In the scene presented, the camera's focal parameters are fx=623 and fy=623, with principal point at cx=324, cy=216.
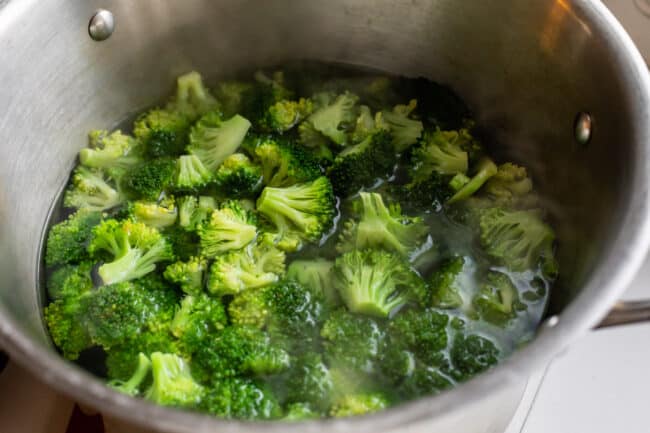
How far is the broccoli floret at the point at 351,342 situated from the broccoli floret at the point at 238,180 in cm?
42

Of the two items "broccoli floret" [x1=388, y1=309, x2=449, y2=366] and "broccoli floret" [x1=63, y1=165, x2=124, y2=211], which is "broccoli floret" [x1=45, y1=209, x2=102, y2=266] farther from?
"broccoli floret" [x1=388, y1=309, x2=449, y2=366]

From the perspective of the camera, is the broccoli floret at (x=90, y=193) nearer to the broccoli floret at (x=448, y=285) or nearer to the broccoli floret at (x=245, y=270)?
the broccoli floret at (x=245, y=270)

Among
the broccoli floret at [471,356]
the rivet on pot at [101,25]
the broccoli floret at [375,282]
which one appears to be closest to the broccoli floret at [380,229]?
the broccoli floret at [375,282]

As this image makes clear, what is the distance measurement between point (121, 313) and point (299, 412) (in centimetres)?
43

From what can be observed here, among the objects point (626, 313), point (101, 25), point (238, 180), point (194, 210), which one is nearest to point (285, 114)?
point (238, 180)

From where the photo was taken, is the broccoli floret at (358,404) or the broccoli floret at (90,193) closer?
the broccoli floret at (358,404)

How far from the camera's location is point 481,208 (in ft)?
4.98

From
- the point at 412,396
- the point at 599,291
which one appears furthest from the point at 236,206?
the point at 599,291

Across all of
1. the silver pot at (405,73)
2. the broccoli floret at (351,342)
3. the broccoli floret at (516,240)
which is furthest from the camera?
the broccoli floret at (516,240)

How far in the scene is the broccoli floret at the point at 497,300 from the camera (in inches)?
52.4

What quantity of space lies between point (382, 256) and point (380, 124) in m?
0.46

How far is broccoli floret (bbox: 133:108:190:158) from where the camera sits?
1.65 m

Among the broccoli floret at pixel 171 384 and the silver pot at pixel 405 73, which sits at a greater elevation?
the silver pot at pixel 405 73

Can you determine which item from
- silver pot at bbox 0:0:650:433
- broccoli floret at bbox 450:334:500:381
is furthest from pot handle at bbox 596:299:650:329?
broccoli floret at bbox 450:334:500:381
